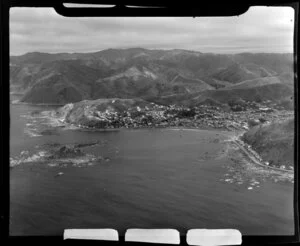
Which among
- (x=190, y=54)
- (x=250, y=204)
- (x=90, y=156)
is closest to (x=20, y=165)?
(x=90, y=156)

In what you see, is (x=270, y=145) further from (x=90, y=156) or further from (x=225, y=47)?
(x=90, y=156)

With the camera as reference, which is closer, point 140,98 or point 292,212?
point 292,212

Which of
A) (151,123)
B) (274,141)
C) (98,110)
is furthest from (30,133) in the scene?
(274,141)

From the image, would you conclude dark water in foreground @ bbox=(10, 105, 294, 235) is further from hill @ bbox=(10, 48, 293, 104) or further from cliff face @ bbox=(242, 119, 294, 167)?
hill @ bbox=(10, 48, 293, 104)

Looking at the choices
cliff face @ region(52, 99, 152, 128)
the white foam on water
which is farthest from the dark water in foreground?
cliff face @ region(52, 99, 152, 128)

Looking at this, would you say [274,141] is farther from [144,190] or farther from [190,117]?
[144,190]

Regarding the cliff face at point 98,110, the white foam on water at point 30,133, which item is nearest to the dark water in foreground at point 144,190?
the white foam on water at point 30,133
